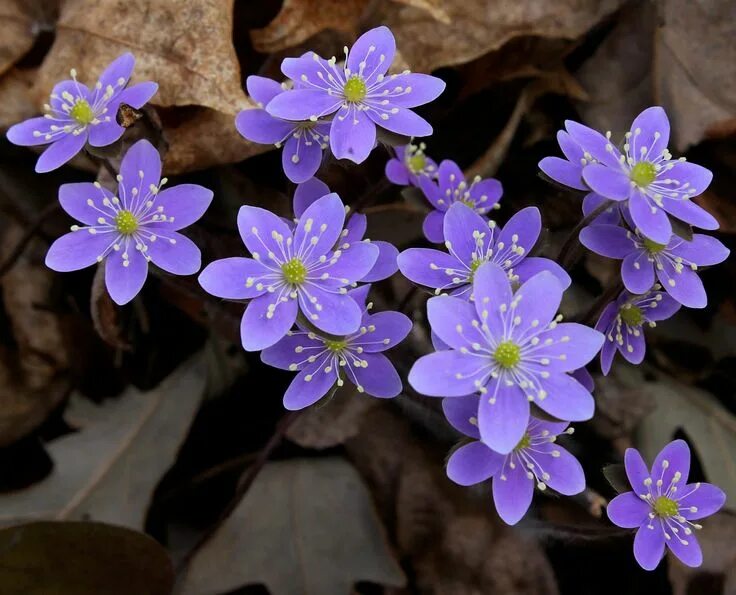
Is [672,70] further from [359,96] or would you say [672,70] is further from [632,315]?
[359,96]

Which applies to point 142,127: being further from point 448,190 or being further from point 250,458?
point 250,458

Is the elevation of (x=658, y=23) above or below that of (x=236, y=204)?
above

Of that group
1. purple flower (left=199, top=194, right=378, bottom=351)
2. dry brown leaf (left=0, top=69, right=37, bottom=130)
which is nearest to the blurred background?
dry brown leaf (left=0, top=69, right=37, bottom=130)

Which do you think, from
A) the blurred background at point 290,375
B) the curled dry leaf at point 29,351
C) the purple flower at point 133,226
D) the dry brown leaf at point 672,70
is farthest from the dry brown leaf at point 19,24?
the dry brown leaf at point 672,70

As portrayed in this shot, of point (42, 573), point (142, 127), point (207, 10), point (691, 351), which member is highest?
point (207, 10)

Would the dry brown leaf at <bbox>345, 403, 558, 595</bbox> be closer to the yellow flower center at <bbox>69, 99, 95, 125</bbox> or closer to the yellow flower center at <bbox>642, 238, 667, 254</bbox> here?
the yellow flower center at <bbox>642, 238, 667, 254</bbox>

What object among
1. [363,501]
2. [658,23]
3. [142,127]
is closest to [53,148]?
[142,127]
